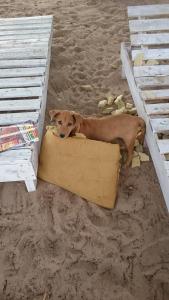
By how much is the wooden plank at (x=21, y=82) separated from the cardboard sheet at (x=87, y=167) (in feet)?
2.28

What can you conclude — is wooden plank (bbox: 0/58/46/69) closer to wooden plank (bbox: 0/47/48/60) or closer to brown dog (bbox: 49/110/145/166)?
wooden plank (bbox: 0/47/48/60)

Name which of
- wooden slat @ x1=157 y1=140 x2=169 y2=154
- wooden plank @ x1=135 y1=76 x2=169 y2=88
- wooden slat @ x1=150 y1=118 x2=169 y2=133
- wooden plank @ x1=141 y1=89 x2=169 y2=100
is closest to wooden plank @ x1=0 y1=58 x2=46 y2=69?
wooden plank @ x1=135 y1=76 x2=169 y2=88

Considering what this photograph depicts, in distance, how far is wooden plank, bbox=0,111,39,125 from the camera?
8.78 feet

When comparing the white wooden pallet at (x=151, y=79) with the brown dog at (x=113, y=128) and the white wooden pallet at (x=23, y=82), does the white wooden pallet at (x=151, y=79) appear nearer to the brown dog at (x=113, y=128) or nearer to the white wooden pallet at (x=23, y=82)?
the brown dog at (x=113, y=128)

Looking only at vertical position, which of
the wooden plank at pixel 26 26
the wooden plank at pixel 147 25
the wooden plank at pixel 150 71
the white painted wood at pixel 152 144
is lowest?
the white painted wood at pixel 152 144

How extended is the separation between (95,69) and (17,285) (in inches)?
102

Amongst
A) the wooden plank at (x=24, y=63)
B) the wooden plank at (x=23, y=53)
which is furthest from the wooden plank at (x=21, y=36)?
the wooden plank at (x=24, y=63)

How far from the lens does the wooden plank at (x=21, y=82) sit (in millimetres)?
3064

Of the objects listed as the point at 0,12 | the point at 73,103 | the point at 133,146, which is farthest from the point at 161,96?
the point at 0,12

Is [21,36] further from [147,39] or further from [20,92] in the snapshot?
[147,39]

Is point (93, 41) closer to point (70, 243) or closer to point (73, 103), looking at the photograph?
point (73, 103)

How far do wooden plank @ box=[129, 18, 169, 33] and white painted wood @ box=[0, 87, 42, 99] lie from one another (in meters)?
1.16

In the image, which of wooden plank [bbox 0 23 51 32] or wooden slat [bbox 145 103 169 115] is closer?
wooden slat [bbox 145 103 169 115]

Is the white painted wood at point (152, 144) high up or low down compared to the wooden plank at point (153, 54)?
down
